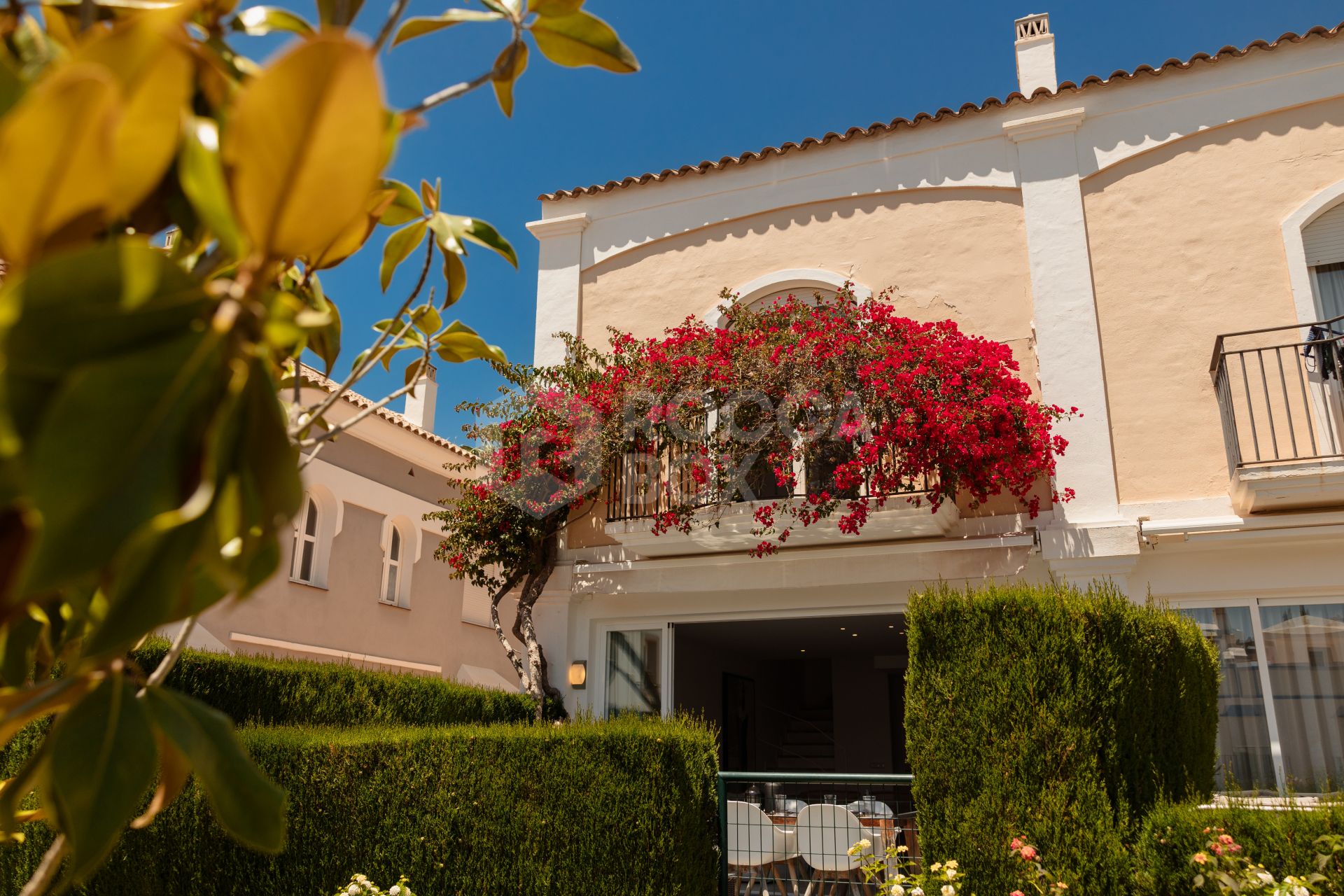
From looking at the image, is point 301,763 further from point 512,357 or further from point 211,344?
point 211,344

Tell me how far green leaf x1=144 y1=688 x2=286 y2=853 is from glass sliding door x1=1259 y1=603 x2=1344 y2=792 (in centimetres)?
878

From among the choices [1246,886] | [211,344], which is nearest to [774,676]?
[1246,886]

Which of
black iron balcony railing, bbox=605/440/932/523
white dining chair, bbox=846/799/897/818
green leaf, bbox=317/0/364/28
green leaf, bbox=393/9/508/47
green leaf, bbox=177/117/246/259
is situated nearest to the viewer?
green leaf, bbox=177/117/246/259

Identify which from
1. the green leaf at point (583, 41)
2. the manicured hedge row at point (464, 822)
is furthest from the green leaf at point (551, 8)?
the manicured hedge row at point (464, 822)

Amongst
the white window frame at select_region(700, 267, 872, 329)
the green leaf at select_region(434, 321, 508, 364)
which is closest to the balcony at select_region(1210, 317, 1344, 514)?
the white window frame at select_region(700, 267, 872, 329)

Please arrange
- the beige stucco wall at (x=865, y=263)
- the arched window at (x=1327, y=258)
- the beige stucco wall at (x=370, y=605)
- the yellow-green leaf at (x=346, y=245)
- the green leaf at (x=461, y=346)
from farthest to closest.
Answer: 1. the beige stucco wall at (x=370, y=605)
2. the beige stucco wall at (x=865, y=263)
3. the arched window at (x=1327, y=258)
4. the green leaf at (x=461, y=346)
5. the yellow-green leaf at (x=346, y=245)

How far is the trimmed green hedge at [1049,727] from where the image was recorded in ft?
17.6

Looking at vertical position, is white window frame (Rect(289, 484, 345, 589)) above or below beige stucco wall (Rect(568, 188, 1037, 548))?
below

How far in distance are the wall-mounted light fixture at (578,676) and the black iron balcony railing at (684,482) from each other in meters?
1.55

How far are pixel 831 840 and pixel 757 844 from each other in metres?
0.56

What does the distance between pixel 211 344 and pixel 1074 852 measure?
5.81m

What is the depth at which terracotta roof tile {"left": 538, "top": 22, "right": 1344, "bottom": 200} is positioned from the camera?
29.0 feet

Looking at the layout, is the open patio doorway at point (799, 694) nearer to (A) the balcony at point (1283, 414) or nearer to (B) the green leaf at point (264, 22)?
(A) the balcony at point (1283, 414)

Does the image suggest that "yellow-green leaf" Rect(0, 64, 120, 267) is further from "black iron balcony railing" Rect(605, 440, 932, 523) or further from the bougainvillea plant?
"black iron balcony railing" Rect(605, 440, 932, 523)
